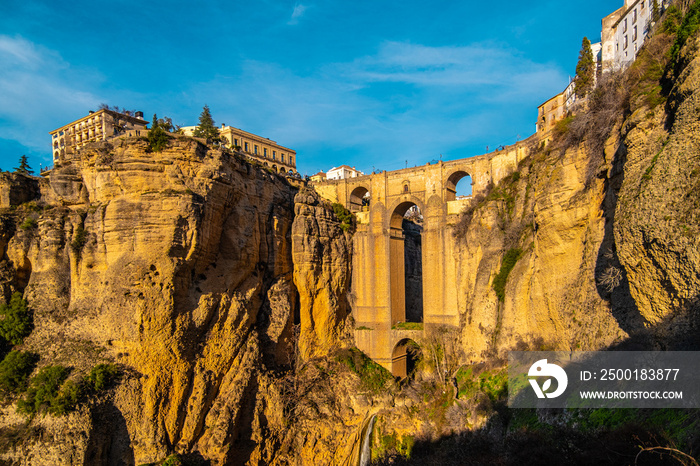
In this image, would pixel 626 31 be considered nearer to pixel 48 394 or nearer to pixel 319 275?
pixel 319 275

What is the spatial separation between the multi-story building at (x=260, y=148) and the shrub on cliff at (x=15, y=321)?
1993 centimetres

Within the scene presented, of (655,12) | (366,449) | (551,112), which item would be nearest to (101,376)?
(366,449)

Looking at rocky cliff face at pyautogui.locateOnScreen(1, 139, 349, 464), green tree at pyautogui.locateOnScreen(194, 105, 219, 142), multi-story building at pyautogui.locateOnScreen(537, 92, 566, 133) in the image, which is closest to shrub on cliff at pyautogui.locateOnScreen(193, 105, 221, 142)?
green tree at pyautogui.locateOnScreen(194, 105, 219, 142)

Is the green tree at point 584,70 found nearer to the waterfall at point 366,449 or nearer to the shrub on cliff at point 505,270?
the shrub on cliff at point 505,270

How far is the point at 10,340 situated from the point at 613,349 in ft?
79.2

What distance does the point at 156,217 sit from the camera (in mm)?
20938

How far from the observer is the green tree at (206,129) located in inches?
1222

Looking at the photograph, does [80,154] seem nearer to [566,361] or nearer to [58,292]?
[58,292]

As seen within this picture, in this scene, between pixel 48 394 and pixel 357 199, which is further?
pixel 357 199

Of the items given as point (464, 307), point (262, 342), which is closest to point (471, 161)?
point (464, 307)

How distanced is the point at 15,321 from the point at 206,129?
16.8 meters

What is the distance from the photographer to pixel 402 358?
30.1 m

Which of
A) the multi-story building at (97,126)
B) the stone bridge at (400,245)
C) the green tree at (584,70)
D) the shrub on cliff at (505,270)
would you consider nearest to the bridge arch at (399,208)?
the stone bridge at (400,245)

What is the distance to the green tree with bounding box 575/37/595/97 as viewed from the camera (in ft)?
74.4
